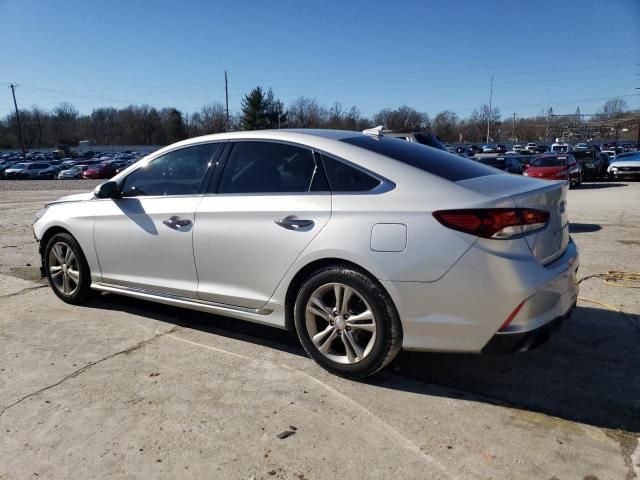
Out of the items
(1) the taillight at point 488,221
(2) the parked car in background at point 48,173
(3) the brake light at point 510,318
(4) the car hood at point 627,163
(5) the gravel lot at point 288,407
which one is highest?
(1) the taillight at point 488,221

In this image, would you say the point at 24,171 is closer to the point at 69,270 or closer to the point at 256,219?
the point at 69,270

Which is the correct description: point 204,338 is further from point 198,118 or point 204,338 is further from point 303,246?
point 198,118

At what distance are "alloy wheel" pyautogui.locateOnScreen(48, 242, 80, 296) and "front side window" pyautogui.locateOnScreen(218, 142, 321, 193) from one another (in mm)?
2038

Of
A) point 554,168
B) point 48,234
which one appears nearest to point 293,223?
point 48,234

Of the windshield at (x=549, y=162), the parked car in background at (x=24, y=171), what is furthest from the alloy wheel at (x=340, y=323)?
the parked car in background at (x=24, y=171)

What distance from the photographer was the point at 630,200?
51.1ft

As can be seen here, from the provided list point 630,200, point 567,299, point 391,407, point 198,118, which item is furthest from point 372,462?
point 198,118

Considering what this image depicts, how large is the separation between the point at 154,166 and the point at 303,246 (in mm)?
1846

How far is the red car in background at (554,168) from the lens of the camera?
19656mm

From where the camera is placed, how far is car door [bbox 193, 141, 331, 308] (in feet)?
11.3

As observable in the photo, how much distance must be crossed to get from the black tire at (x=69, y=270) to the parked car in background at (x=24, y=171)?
47760 millimetres

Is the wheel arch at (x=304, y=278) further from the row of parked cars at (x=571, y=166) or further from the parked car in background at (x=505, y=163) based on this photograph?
the parked car in background at (x=505, y=163)

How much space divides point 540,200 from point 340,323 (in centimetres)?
147

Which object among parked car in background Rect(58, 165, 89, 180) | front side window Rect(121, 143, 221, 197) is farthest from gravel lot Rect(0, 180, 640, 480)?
parked car in background Rect(58, 165, 89, 180)
